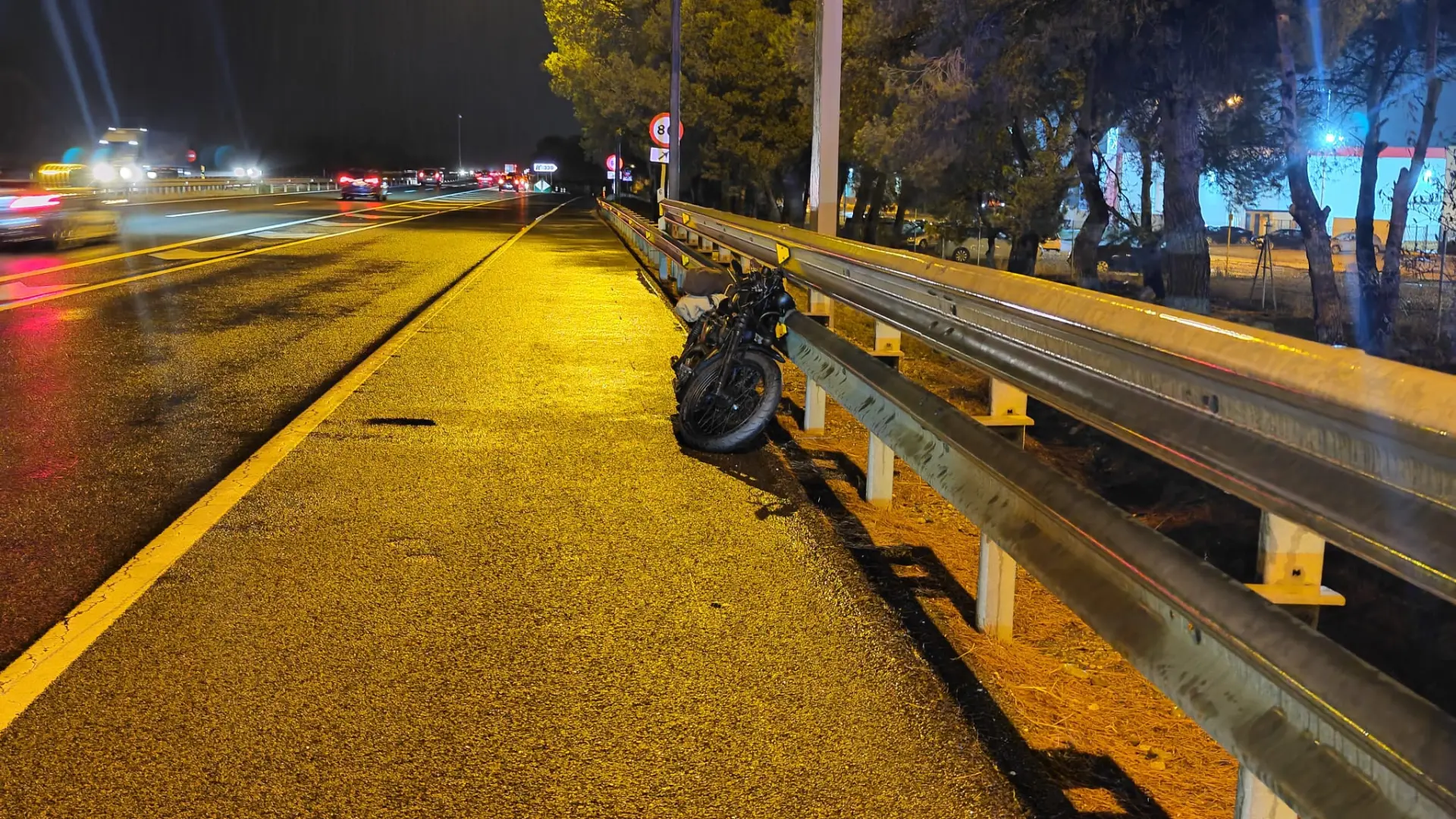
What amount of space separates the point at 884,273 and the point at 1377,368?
166 inches

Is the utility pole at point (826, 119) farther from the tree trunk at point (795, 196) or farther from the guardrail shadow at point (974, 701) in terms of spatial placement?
the tree trunk at point (795, 196)

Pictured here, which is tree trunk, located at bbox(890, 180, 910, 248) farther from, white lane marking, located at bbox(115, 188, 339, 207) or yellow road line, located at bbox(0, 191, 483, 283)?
white lane marking, located at bbox(115, 188, 339, 207)

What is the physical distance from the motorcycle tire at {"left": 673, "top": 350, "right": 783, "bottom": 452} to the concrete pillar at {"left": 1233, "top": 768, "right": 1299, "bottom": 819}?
4893 mm

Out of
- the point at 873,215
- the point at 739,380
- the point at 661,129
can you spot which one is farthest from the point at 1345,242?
the point at 739,380

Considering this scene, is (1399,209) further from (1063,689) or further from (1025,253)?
(1063,689)

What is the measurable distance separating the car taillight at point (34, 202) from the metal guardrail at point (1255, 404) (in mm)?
21069

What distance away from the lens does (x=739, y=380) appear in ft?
25.2

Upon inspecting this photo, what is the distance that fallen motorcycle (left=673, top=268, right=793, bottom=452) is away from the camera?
7.59 meters

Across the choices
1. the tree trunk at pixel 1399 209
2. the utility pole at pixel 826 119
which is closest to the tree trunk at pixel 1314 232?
the tree trunk at pixel 1399 209

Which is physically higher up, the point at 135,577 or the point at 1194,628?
the point at 1194,628

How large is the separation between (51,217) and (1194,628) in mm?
23803

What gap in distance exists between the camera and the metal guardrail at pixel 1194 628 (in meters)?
2.23

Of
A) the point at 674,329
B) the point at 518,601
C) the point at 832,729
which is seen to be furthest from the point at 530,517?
the point at 674,329

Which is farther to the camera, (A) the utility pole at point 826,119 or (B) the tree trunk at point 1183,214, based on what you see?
(B) the tree trunk at point 1183,214
